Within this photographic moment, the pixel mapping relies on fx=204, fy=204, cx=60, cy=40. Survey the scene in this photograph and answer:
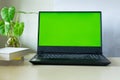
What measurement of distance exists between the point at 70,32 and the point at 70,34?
0.01 m

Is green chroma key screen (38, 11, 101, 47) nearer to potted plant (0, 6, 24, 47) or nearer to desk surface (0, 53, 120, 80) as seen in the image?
potted plant (0, 6, 24, 47)

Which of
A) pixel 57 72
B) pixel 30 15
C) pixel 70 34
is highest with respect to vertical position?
pixel 30 15

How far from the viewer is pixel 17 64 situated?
968 mm

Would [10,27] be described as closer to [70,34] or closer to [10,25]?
[10,25]

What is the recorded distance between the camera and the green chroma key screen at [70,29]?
1.15 metres

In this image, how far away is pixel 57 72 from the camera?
818 millimetres

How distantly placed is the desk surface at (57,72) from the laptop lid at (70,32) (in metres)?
0.23

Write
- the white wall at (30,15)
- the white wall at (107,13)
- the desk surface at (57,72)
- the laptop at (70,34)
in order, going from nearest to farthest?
1. the desk surface at (57,72)
2. the laptop at (70,34)
3. the white wall at (107,13)
4. the white wall at (30,15)

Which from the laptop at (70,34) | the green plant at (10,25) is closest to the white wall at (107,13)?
the laptop at (70,34)

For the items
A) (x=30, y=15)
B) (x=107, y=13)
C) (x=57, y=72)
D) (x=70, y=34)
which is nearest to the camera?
(x=57, y=72)

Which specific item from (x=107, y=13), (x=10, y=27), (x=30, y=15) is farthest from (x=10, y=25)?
(x=107, y=13)

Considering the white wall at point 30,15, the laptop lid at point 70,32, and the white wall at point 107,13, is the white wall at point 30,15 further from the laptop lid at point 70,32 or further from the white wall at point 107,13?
the laptop lid at point 70,32

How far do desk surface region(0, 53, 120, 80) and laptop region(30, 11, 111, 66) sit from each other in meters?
0.22

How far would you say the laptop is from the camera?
3.76 feet
